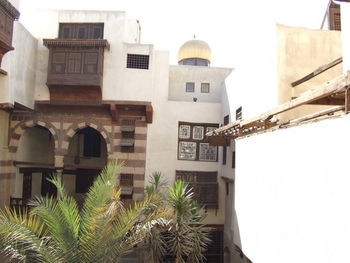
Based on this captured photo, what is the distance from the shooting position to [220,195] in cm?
1362

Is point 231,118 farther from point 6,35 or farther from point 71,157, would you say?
point 71,157

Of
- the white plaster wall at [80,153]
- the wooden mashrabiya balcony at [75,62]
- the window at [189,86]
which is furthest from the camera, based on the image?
the white plaster wall at [80,153]

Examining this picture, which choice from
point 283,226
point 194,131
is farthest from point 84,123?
point 283,226

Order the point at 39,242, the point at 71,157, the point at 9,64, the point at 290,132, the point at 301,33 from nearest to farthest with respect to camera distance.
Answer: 1. the point at 290,132
2. the point at 39,242
3. the point at 301,33
4. the point at 9,64
5. the point at 71,157

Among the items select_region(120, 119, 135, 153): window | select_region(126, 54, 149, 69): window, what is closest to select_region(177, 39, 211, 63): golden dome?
select_region(126, 54, 149, 69): window

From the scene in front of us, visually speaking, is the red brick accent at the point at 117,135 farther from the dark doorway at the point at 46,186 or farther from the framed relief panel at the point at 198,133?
the dark doorway at the point at 46,186

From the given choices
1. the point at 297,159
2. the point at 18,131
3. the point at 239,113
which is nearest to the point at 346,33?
the point at 297,159

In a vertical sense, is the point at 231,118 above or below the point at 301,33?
below

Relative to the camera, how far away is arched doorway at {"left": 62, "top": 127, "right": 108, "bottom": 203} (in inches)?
675

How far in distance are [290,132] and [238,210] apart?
322 centimetres

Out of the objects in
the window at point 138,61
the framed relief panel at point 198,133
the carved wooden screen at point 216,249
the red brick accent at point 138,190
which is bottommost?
the carved wooden screen at point 216,249

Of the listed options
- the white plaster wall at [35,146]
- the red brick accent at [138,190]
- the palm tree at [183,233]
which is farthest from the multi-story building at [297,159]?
the white plaster wall at [35,146]

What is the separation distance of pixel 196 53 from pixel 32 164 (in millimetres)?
11459

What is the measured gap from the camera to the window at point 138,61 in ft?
44.3
